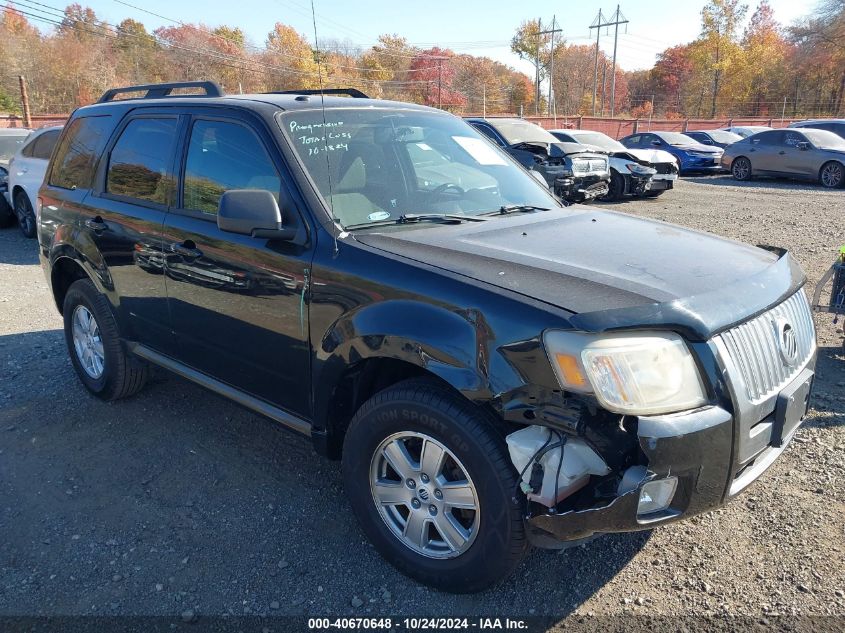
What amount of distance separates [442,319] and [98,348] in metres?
3.14

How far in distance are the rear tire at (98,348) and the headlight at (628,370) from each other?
116 inches

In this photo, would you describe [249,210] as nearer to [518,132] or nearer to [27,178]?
[27,178]

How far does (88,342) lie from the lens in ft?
14.9

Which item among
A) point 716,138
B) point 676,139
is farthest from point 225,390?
point 716,138

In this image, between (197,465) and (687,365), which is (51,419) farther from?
(687,365)

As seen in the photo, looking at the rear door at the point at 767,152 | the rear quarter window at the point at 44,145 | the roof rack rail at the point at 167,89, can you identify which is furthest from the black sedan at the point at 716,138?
the roof rack rail at the point at 167,89

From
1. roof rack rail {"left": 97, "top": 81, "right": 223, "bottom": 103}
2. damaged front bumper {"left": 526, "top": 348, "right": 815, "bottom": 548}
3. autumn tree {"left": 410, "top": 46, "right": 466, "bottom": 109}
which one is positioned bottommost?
damaged front bumper {"left": 526, "top": 348, "right": 815, "bottom": 548}

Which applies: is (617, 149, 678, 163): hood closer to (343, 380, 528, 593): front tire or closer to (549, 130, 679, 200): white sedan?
(549, 130, 679, 200): white sedan

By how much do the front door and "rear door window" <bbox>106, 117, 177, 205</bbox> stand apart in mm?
185

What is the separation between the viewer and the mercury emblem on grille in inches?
97.1

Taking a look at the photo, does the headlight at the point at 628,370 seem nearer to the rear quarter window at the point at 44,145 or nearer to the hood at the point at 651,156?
the rear quarter window at the point at 44,145

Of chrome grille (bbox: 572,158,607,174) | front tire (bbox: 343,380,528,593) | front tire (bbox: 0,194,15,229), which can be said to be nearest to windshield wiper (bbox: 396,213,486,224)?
front tire (bbox: 343,380,528,593)

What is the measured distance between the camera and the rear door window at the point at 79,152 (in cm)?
427

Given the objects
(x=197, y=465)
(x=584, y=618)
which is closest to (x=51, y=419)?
(x=197, y=465)
